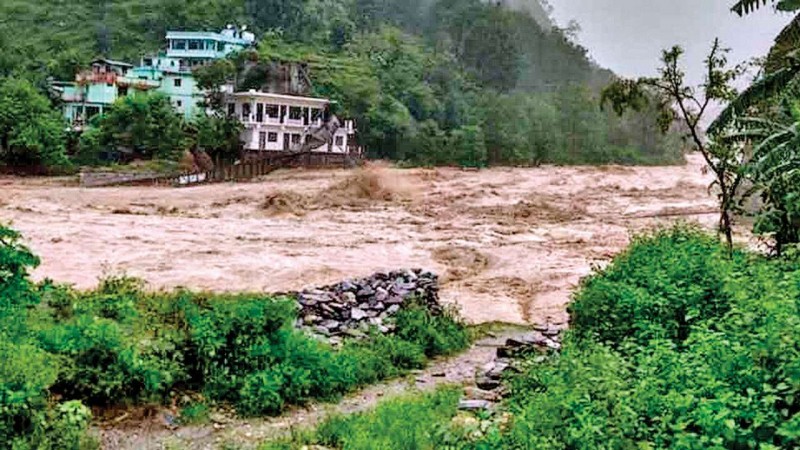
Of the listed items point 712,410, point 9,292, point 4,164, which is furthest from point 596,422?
point 4,164

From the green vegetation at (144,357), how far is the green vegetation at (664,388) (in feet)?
4.57

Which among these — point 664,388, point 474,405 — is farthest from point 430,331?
point 664,388

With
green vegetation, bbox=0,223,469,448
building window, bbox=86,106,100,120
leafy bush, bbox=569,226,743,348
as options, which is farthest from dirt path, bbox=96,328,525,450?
building window, bbox=86,106,100,120

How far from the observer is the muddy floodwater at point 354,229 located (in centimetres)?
2097

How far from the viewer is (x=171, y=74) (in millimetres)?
51438

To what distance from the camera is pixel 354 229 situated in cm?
3100

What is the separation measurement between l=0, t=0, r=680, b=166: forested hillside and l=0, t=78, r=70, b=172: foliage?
5690 mm

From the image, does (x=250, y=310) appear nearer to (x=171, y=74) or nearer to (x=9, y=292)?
(x=9, y=292)

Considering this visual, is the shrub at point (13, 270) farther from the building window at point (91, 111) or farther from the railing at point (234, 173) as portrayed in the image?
the building window at point (91, 111)

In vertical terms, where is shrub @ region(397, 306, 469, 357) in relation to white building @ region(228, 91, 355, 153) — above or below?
below

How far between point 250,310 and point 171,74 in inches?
1781

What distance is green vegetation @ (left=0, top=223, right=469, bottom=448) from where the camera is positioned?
6.82 meters

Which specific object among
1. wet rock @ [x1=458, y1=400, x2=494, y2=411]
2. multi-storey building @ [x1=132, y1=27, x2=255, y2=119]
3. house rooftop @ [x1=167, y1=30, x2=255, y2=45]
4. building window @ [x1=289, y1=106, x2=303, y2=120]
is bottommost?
wet rock @ [x1=458, y1=400, x2=494, y2=411]

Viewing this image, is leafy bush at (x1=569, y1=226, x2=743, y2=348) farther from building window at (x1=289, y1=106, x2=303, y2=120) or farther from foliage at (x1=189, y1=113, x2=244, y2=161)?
building window at (x1=289, y1=106, x2=303, y2=120)
